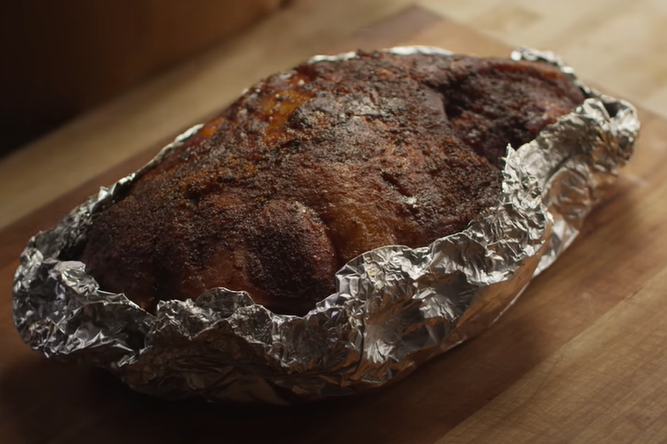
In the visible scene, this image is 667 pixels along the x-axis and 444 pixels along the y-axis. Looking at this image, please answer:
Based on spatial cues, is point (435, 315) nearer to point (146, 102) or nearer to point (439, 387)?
point (439, 387)

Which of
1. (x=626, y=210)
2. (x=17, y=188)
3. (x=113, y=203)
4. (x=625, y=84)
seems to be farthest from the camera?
(x=625, y=84)

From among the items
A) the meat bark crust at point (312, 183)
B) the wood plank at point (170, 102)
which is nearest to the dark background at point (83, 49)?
the wood plank at point (170, 102)

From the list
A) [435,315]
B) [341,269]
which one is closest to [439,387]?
[435,315]

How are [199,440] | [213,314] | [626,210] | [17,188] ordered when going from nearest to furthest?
[213,314] < [199,440] < [626,210] < [17,188]

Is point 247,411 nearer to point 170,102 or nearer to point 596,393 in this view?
point 596,393

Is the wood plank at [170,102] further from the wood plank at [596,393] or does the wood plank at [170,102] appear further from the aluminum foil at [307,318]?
the wood plank at [596,393]
